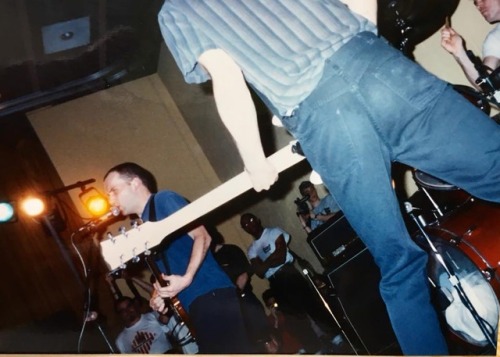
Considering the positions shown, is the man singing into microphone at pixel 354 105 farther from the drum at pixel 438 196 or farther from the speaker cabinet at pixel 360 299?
the speaker cabinet at pixel 360 299

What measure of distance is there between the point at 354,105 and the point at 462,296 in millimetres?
859

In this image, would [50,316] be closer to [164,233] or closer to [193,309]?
[193,309]

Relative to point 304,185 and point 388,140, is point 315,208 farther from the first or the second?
point 388,140

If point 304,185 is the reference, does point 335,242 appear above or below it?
below

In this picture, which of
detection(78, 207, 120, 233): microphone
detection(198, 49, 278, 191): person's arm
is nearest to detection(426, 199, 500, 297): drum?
detection(198, 49, 278, 191): person's arm

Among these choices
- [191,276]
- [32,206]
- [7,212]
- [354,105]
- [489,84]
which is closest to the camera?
[354,105]

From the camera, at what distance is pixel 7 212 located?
77.3 inches

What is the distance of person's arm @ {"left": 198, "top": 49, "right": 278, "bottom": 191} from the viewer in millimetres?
951

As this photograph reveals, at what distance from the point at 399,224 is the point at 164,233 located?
0.82 metres

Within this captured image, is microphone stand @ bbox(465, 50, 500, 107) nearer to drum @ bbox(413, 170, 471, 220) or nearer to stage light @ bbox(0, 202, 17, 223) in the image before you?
drum @ bbox(413, 170, 471, 220)

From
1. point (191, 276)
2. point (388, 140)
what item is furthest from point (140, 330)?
point (388, 140)

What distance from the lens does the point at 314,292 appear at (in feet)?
5.98

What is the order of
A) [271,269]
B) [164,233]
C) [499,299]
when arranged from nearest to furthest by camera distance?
[499,299] < [164,233] < [271,269]

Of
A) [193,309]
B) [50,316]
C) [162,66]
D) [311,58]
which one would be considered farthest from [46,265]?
[311,58]
